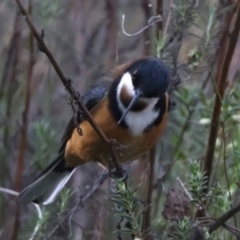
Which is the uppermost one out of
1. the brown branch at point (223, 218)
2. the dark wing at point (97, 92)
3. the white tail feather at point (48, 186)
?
the brown branch at point (223, 218)

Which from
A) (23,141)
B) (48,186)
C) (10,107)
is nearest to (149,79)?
(23,141)

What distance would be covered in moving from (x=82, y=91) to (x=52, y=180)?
53 centimetres

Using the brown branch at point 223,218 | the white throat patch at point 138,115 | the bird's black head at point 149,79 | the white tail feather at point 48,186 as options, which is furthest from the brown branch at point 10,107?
the brown branch at point 223,218

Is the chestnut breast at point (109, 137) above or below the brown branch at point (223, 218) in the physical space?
below

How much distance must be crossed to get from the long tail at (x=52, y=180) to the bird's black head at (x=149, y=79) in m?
0.88

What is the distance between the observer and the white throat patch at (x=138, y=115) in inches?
109

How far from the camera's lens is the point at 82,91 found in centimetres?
364

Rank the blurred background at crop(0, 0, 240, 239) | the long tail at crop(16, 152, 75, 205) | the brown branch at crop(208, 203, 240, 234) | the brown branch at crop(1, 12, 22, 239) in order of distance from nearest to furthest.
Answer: the brown branch at crop(208, 203, 240, 234)
the blurred background at crop(0, 0, 240, 239)
the brown branch at crop(1, 12, 22, 239)
the long tail at crop(16, 152, 75, 205)

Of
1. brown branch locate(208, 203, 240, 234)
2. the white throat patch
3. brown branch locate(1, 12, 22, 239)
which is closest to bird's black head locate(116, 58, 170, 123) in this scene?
the white throat patch

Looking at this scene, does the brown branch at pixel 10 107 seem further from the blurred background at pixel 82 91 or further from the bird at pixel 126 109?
the bird at pixel 126 109

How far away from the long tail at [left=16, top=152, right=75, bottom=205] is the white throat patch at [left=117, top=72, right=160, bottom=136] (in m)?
0.70

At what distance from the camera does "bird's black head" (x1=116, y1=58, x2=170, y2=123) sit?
255 centimetres

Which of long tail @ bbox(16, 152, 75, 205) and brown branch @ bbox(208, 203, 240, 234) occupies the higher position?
brown branch @ bbox(208, 203, 240, 234)

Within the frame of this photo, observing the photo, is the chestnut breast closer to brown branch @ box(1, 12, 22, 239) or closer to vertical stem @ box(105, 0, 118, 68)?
brown branch @ box(1, 12, 22, 239)
